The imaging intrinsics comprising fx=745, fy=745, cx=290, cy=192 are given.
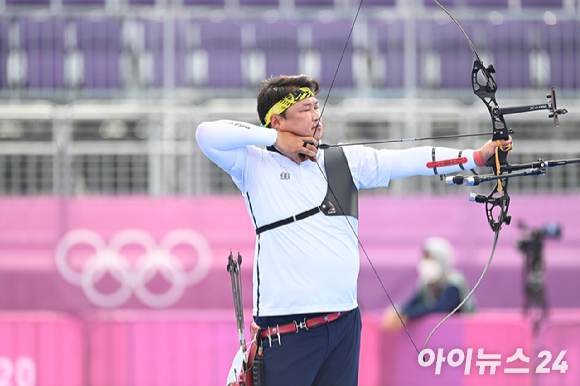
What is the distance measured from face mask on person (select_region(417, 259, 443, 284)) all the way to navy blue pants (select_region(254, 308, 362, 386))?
3929mm

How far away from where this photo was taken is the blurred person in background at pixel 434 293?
6.04 m

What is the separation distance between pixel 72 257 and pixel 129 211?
2.52 feet

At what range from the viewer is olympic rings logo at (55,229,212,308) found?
7.91 metres

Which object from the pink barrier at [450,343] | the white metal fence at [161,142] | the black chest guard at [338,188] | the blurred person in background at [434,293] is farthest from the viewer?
the white metal fence at [161,142]

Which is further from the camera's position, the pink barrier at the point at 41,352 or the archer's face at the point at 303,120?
the pink barrier at the point at 41,352

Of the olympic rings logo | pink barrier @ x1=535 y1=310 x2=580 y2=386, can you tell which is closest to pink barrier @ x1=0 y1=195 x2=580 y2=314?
the olympic rings logo

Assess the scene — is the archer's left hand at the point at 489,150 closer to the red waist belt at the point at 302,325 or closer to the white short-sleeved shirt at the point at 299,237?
the white short-sleeved shirt at the point at 299,237

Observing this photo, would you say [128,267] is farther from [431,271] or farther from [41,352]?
[431,271]

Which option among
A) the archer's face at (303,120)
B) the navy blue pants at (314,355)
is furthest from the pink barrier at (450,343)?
the archer's face at (303,120)

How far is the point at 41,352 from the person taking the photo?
6043mm

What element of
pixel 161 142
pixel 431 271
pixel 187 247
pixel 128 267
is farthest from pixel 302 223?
pixel 161 142

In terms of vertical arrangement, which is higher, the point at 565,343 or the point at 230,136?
the point at 230,136

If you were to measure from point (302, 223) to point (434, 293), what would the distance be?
12.9ft

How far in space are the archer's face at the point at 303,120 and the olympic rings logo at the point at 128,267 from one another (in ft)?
16.7
